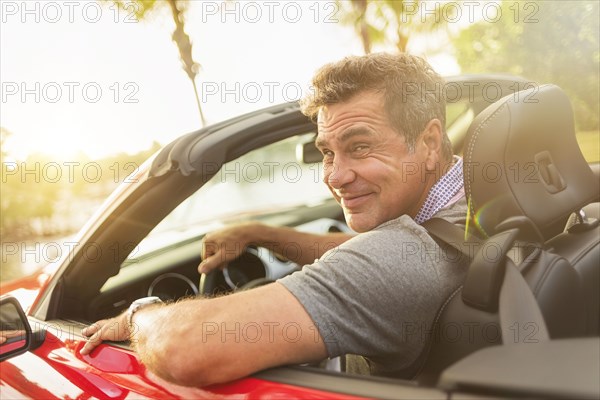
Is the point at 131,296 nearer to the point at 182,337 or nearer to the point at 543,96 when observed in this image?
the point at 182,337

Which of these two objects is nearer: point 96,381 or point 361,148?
point 96,381

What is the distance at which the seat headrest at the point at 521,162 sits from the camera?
1.61 m

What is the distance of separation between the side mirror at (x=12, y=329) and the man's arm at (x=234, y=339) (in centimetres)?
56

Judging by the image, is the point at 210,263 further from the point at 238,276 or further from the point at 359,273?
the point at 359,273

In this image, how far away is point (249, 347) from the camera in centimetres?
139

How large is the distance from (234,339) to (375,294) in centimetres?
38

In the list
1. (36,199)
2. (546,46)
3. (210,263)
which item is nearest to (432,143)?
(210,263)

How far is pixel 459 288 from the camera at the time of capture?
5.16 feet

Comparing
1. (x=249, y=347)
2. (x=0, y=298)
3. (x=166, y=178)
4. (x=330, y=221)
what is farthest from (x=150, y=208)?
(x=330, y=221)

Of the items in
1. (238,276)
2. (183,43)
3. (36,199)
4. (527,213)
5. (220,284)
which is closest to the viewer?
(527,213)

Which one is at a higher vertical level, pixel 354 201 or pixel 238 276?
pixel 354 201

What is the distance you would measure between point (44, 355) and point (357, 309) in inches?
41.7

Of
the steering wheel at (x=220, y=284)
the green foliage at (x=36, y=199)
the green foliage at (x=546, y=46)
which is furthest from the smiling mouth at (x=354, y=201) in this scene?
the green foliage at (x=546, y=46)

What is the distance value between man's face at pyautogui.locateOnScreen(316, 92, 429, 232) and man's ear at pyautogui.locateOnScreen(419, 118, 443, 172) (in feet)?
0.06
